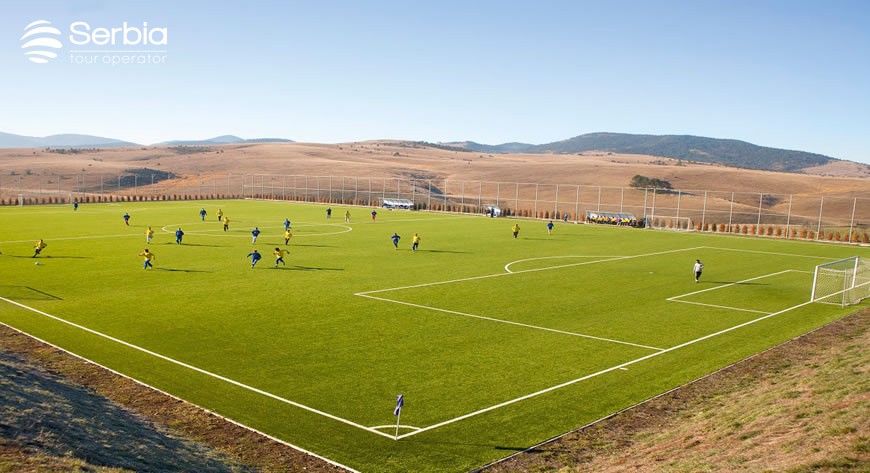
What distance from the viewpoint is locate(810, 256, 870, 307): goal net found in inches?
1221

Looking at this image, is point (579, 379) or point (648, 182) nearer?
point (579, 379)

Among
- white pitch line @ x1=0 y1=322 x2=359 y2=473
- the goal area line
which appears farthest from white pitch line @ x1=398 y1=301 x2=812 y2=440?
white pitch line @ x1=0 y1=322 x2=359 y2=473

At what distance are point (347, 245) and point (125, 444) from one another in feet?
119

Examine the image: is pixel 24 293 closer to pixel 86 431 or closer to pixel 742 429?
pixel 86 431

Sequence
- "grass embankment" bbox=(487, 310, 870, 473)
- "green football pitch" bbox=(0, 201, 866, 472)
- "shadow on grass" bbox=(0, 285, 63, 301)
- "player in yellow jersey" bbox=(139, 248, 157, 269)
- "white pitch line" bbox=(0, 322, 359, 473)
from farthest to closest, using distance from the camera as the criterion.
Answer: "player in yellow jersey" bbox=(139, 248, 157, 269) < "shadow on grass" bbox=(0, 285, 63, 301) < "green football pitch" bbox=(0, 201, 866, 472) < "white pitch line" bbox=(0, 322, 359, 473) < "grass embankment" bbox=(487, 310, 870, 473)

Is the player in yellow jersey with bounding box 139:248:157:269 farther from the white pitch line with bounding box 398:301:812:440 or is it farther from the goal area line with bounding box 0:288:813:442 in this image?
the white pitch line with bounding box 398:301:812:440

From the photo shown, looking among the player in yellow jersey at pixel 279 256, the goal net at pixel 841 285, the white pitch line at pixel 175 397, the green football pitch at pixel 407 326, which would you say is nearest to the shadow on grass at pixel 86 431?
the white pitch line at pixel 175 397

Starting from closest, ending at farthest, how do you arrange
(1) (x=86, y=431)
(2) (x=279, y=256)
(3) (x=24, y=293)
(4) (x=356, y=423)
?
(1) (x=86, y=431) < (4) (x=356, y=423) < (3) (x=24, y=293) < (2) (x=279, y=256)

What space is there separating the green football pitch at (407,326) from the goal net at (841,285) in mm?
948

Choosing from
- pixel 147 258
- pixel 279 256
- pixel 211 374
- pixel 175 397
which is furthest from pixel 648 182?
pixel 175 397

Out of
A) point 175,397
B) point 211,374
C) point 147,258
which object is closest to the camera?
point 175,397

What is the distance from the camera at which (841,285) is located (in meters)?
34.6

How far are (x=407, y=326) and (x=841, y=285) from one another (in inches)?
909

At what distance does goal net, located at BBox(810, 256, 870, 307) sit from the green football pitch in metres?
0.95
